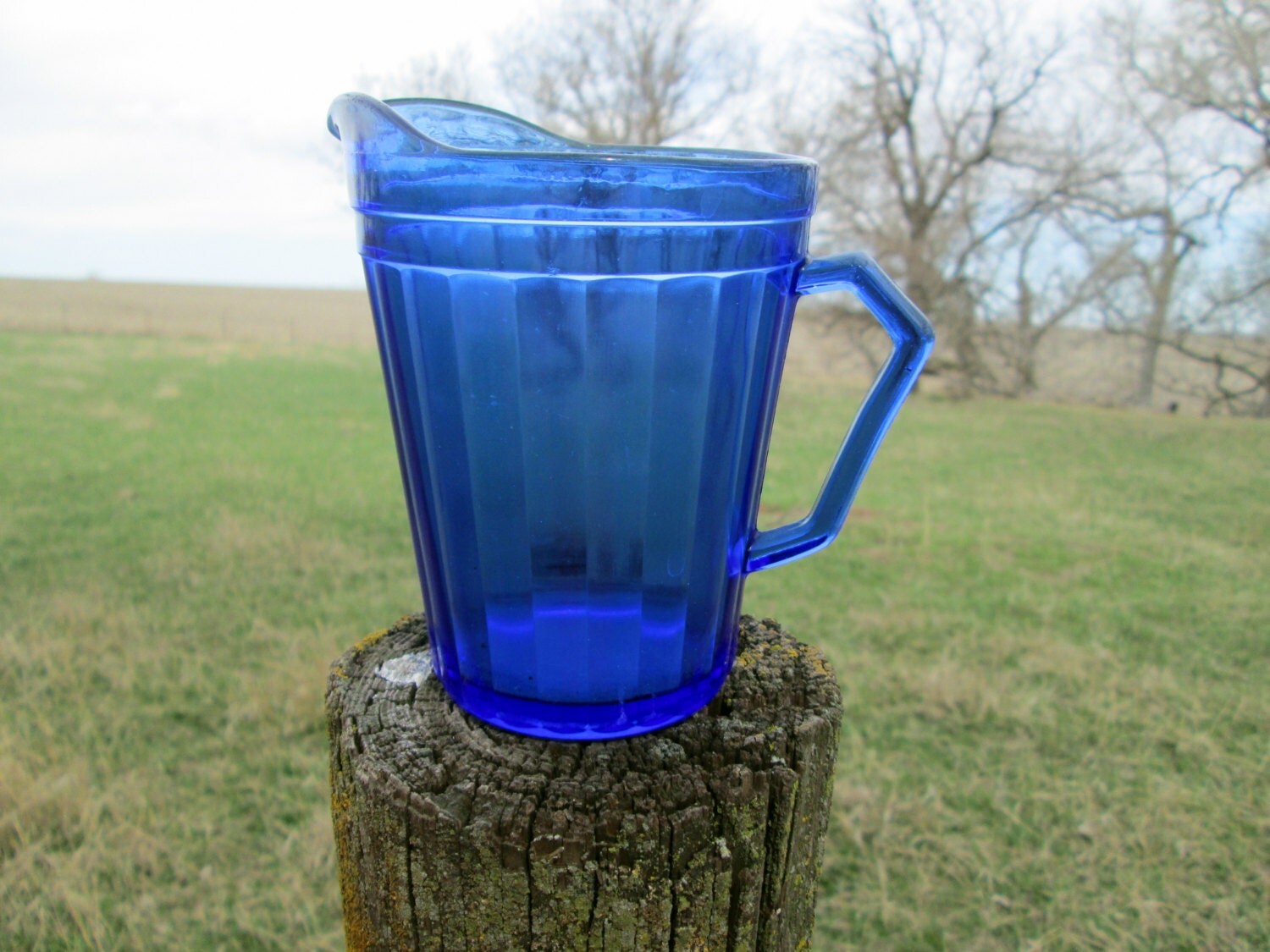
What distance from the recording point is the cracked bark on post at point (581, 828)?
0.73 m

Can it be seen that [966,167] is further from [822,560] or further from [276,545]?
[276,545]

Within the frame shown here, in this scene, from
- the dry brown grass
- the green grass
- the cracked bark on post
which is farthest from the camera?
the dry brown grass

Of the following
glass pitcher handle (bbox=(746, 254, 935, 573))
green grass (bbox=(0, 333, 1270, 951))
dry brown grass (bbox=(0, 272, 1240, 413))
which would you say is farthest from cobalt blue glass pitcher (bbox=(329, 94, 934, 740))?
dry brown grass (bbox=(0, 272, 1240, 413))

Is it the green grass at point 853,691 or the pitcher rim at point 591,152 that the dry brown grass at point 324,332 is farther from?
the pitcher rim at point 591,152

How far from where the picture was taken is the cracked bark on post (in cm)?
73

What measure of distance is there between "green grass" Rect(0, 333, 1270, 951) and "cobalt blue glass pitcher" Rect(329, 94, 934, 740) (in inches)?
56.5

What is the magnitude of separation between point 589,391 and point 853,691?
241 centimetres

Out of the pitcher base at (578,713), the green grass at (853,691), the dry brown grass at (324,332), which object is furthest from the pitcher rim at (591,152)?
the dry brown grass at (324,332)

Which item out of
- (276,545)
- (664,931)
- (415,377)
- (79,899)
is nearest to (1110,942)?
(664,931)

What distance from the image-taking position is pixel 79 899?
1.87 metres

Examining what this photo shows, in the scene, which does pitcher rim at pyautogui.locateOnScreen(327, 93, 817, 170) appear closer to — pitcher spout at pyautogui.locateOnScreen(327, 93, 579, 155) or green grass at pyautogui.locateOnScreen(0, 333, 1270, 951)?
pitcher spout at pyautogui.locateOnScreen(327, 93, 579, 155)

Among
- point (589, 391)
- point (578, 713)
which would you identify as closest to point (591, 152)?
point (589, 391)

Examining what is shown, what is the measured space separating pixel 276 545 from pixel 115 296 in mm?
23296

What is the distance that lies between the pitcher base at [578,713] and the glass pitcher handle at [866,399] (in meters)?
0.13
